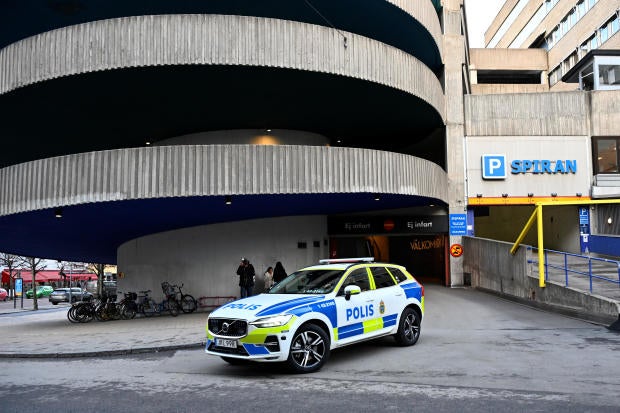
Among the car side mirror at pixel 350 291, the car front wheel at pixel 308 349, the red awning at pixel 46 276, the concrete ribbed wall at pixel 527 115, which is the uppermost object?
the concrete ribbed wall at pixel 527 115

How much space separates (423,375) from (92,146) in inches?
834

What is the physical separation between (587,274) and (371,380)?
10.9 m

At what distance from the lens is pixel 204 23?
1606cm

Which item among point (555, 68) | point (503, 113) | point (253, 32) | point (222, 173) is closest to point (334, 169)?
point (222, 173)

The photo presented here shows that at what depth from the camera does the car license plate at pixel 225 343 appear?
8.38 meters

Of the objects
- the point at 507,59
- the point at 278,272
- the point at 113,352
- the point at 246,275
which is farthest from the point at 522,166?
the point at 507,59

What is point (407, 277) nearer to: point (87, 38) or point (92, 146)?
point (87, 38)

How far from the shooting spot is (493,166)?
25625 mm

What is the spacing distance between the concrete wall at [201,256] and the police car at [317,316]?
9.74 m

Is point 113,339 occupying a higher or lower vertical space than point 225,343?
lower

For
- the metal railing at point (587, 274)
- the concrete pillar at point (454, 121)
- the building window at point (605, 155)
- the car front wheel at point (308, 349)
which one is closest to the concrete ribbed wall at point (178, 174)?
the metal railing at point (587, 274)

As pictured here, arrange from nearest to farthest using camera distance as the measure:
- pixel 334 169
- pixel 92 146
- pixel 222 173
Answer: pixel 222 173 < pixel 334 169 < pixel 92 146

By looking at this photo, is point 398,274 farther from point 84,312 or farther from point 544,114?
point 544,114

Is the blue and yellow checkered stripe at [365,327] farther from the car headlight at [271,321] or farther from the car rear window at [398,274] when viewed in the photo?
the car headlight at [271,321]
